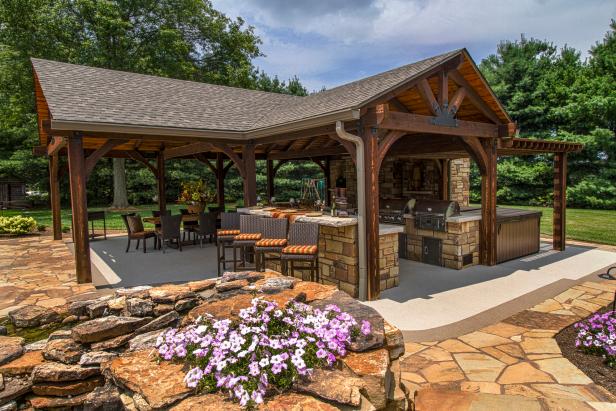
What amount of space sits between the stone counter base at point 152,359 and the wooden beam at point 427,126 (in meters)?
3.04

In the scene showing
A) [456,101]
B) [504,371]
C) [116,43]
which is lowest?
[504,371]

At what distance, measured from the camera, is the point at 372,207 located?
5551 mm

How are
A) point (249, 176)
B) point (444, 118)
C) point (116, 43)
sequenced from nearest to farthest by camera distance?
point (444, 118) → point (249, 176) → point (116, 43)

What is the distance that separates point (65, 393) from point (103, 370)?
53 cm

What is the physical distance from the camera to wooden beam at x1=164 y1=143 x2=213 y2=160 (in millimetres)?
8438

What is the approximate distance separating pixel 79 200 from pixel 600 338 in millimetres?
7009

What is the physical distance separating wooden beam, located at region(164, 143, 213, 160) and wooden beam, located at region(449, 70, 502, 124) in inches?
190

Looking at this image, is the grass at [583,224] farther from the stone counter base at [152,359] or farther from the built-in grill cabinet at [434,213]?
the stone counter base at [152,359]

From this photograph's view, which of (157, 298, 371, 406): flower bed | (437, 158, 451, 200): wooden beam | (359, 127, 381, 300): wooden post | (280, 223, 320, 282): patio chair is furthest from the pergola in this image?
(157, 298, 371, 406): flower bed

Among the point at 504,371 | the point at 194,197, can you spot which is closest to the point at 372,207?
the point at 504,371

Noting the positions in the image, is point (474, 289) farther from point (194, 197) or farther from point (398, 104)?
point (194, 197)

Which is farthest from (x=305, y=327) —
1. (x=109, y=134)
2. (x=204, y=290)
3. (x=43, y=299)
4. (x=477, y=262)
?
(x=477, y=262)

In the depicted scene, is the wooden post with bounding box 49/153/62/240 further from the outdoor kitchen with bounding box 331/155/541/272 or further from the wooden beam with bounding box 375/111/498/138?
the wooden beam with bounding box 375/111/498/138

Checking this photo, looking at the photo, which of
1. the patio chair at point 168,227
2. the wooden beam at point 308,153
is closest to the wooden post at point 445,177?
the wooden beam at point 308,153
